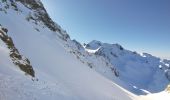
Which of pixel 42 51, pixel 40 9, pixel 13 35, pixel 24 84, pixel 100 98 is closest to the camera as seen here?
pixel 24 84

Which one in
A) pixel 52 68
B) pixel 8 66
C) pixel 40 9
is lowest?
pixel 8 66

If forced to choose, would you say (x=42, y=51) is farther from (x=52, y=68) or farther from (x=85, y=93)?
(x=85, y=93)

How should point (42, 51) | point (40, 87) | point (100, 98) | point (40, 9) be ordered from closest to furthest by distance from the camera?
point (40, 87) < point (100, 98) < point (42, 51) < point (40, 9)

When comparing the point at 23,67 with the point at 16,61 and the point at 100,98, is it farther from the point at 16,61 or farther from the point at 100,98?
the point at 100,98

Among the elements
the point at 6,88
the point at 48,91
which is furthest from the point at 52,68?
the point at 6,88

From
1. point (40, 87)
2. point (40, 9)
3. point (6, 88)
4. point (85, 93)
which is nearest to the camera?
point (6, 88)

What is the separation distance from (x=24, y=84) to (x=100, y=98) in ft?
57.9

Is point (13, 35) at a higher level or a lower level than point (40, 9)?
lower

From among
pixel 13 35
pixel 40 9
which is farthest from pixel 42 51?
pixel 40 9

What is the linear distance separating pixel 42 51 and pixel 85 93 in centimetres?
1295

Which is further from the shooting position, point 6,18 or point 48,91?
point 6,18

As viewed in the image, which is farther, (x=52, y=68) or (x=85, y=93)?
(x=52, y=68)

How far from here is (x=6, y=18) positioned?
1854 inches

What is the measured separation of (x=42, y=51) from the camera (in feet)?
151
